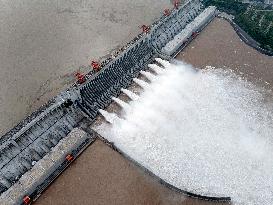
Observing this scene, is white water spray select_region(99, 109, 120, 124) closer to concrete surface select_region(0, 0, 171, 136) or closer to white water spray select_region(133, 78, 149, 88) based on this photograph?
white water spray select_region(133, 78, 149, 88)

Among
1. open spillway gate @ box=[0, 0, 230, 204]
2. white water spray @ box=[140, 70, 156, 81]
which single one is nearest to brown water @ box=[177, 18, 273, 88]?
open spillway gate @ box=[0, 0, 230, 204]

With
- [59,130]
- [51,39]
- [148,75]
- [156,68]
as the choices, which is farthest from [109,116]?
[51,39]

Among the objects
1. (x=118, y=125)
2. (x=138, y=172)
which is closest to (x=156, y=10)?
(x=118, y=125)

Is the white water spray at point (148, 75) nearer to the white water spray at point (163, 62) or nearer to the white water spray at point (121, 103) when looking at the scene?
→ the white water spray at point (163, 62)

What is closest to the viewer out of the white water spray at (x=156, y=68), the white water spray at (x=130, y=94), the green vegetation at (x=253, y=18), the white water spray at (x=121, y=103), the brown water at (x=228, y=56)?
the white water spray at (x=121, y=103)

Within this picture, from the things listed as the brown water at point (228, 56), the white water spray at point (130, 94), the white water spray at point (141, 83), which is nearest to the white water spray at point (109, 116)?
the white water spray at point (130, 94)

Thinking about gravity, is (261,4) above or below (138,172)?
above

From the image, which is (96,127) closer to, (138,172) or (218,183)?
(138,172)
